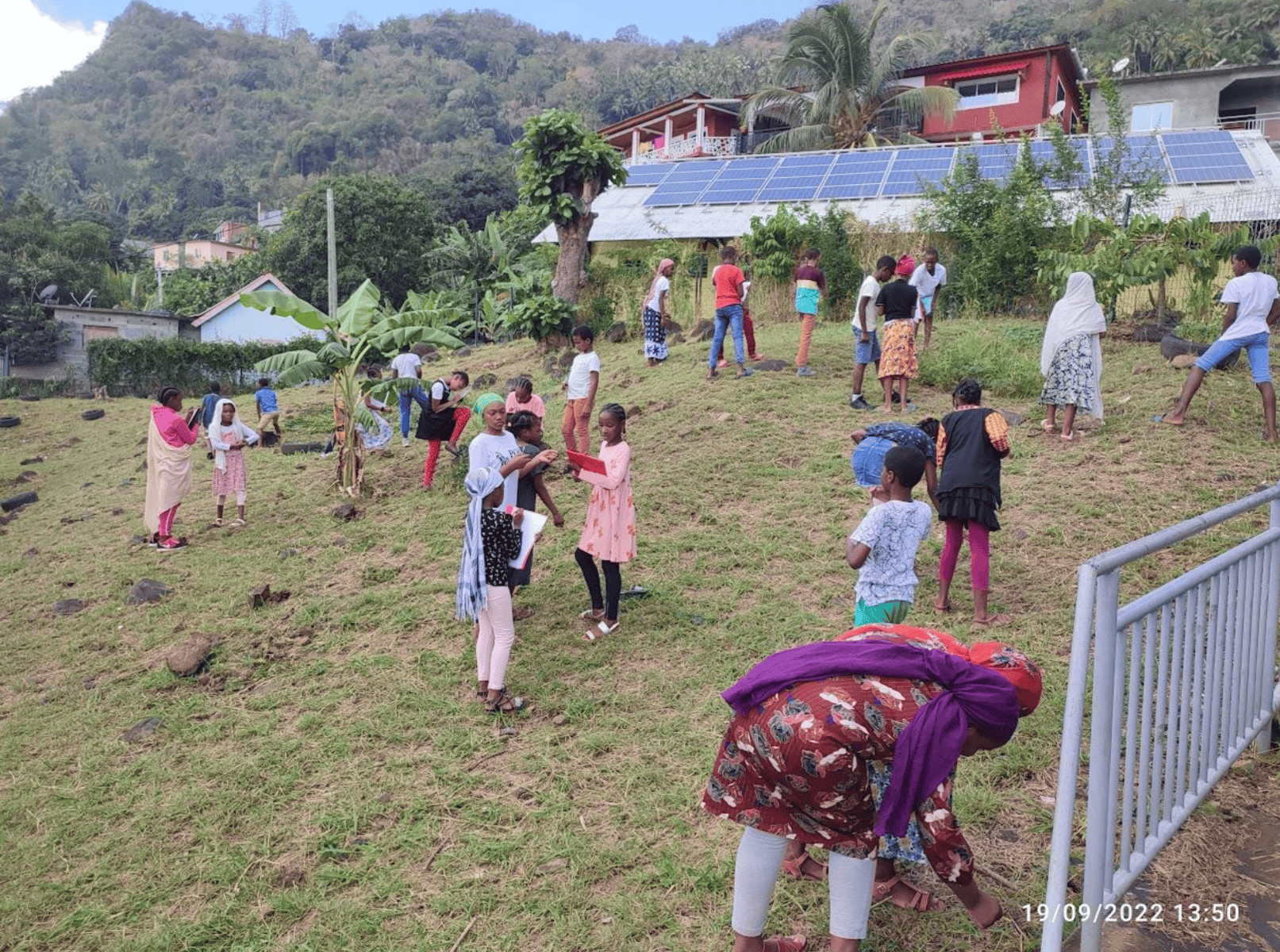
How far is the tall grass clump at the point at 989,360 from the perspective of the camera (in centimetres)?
1119

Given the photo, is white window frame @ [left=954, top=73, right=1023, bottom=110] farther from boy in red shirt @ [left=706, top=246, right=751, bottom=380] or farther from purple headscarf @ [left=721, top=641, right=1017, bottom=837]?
purple headscarf @ [left=721, top=641, right=1017, bottom=837]

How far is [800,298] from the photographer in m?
12.0

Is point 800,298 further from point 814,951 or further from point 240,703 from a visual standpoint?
point 814,951

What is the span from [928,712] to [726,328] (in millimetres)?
9864

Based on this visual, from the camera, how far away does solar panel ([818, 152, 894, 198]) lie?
62.7ft

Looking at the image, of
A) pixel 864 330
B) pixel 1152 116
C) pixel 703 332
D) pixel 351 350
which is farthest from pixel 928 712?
pixel 1152 116

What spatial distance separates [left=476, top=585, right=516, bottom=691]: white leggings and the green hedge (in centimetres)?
2125

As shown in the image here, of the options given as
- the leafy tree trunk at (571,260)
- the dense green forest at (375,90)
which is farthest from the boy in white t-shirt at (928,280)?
the dense green forest at (375,90)

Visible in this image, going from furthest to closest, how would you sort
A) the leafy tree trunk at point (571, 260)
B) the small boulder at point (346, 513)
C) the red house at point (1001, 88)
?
1. the red house at point (1001, 88)
2. the leafy tree trunk at point (571, 260)
3. the small boulder at point (346, 513)

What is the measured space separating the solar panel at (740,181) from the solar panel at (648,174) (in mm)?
1518

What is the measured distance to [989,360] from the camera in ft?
38.4

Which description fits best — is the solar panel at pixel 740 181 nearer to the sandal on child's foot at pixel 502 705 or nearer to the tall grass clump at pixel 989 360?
the tall grass clump at pixel 989 360

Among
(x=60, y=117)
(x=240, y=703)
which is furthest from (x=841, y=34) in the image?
(x=60, y=117)

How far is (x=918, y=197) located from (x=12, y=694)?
15997 mm
